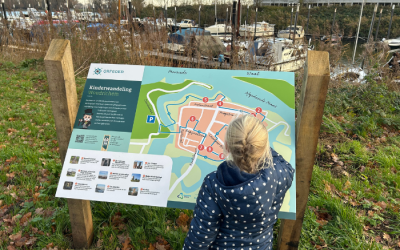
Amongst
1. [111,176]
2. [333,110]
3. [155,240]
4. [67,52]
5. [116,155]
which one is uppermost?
[67,52]

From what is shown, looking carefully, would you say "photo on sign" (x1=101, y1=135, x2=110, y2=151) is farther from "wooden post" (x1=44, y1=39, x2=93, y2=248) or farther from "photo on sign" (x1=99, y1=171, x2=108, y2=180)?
"wooden post" (x1=44, y1=39, x2=93, y2=248)

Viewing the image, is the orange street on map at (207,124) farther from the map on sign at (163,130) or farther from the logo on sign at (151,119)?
the logo on sign at (151,119)

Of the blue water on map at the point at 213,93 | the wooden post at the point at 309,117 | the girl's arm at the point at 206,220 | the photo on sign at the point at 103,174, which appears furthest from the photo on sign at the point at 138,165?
the wooden post at the point at 309,117

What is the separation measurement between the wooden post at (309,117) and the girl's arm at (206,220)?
735 mm

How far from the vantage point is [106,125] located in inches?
85.4

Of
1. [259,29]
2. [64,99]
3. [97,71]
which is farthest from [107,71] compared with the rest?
[259,29]

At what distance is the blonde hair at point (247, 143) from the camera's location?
1353 millimetres

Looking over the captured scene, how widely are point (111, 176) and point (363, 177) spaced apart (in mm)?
2982

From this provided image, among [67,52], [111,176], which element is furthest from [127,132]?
[67,52]

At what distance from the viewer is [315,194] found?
312 centimetres

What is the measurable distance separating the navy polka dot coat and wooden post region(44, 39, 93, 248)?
1.12 metres

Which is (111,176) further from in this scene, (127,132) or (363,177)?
(363,177)

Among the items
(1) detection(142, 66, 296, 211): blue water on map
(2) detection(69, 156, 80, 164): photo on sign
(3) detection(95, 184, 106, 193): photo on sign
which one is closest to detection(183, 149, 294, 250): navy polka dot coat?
(1) detection(142, 66, 296, 211): blue water on map

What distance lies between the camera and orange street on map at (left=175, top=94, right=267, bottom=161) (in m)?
2.03
